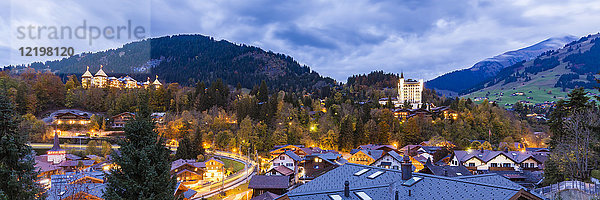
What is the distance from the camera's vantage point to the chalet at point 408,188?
43.1 ft

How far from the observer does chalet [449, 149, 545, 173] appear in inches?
1855

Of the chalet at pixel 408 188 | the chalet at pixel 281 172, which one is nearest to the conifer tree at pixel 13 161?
the chalet at pixel 408 188

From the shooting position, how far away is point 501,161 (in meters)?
47.8

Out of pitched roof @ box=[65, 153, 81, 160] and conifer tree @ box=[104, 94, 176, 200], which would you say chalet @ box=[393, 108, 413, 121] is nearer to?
pitched roof @ box=[65, 153, 81, 160]

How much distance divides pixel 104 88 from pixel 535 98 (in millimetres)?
174594

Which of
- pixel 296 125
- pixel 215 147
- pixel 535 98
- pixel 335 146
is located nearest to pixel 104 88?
pixel 215 147

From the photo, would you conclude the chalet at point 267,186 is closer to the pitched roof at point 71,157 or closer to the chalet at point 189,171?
the chalet at point 189,171

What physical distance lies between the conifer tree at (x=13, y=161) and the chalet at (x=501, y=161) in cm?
4916

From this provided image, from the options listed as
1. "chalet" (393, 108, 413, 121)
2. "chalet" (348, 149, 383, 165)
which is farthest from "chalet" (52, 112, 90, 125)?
"chalet" (393, 108, 413, 121)

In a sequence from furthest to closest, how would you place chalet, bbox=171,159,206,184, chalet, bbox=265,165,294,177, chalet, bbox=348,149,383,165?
chalet, bbox=348,149,383,165, chalet, bbox=265,165,294,177, chalet, bbox=171,159,206,184

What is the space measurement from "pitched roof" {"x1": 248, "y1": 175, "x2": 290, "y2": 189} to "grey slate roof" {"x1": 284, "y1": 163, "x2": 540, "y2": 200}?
16397mm

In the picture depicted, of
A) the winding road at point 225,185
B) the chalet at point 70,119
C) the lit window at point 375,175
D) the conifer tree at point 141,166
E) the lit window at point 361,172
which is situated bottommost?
the winding road at point 225,185

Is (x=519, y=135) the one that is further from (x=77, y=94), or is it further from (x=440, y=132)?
(x=77, y=94)

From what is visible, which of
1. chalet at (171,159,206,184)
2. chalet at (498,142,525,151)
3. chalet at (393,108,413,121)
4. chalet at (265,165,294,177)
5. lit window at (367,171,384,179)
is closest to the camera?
lit window at (367,171,384,179)
